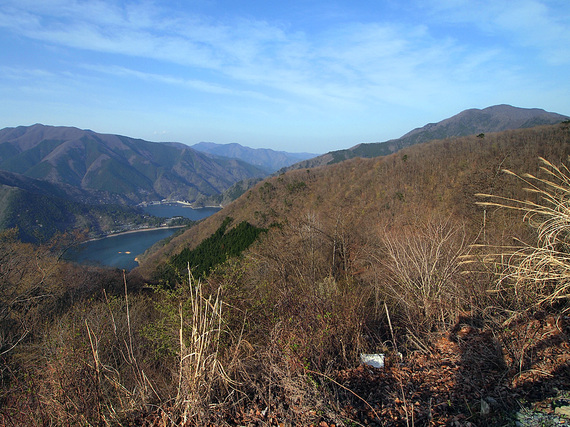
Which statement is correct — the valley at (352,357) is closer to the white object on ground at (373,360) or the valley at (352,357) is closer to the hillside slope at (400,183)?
the white object on ground at (373,360)

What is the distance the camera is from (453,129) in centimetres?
18362

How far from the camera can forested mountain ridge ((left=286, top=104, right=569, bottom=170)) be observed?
16200cm

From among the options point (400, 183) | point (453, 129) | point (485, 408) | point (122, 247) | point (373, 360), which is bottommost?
point (122, 247)

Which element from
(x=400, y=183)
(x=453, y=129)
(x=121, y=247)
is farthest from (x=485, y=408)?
(x=453, y=129)

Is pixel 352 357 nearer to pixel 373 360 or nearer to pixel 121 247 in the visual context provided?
pixel 373 360

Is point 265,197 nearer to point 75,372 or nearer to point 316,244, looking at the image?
point 316,244

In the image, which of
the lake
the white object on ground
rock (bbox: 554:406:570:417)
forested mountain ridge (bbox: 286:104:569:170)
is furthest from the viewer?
forested mountain ridge (bbox: 286:104:569:170)

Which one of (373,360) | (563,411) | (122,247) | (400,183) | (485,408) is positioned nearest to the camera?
(563,411)

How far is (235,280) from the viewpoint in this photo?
5.55 m

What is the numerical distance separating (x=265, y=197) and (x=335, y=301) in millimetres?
56666

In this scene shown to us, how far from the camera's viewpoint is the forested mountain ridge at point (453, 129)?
162000 mm

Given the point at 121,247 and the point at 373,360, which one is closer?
the point at 373,360

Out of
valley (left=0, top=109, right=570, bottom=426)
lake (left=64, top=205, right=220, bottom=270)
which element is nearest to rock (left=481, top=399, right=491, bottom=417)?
valley (left=0, top=109, right=570, bottom=426)

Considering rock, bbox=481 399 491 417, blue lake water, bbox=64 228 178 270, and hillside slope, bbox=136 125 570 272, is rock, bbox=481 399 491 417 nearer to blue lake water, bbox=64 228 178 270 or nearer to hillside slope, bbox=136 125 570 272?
hillside slope, bbox=136 125 570 272
